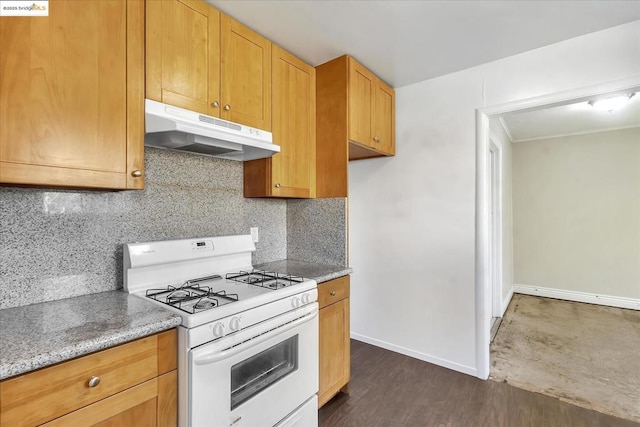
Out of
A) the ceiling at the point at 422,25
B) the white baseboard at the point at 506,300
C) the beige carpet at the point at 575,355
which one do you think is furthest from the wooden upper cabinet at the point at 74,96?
the white baseboard at the point at 506,300

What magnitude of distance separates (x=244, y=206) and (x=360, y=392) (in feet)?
5.13

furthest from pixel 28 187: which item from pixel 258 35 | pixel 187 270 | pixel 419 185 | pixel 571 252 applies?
pixel 571 252

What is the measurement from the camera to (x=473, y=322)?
8.07ft

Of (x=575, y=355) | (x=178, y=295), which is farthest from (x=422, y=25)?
(x=575, y=355)

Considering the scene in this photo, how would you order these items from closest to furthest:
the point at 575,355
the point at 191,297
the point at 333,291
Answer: the point at 191,297 → the point at 333,291 → the point at 575,355

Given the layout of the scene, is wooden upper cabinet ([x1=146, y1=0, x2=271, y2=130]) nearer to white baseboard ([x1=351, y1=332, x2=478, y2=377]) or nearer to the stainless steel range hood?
the stainless steel range hood

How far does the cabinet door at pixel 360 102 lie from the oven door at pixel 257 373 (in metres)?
1.30

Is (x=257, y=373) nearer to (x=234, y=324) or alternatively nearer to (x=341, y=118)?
(x=234, y=324)

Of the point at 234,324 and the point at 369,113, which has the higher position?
the point at 369,113

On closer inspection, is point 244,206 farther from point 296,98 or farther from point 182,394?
point 182,394

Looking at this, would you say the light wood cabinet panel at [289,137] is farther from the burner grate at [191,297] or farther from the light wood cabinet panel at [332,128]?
the burner grate at [191,297]

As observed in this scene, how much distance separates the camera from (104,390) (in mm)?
1032

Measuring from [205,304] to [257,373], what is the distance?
0.45m

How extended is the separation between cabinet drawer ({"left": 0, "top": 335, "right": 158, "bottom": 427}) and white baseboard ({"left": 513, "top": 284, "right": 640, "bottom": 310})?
211 inches
